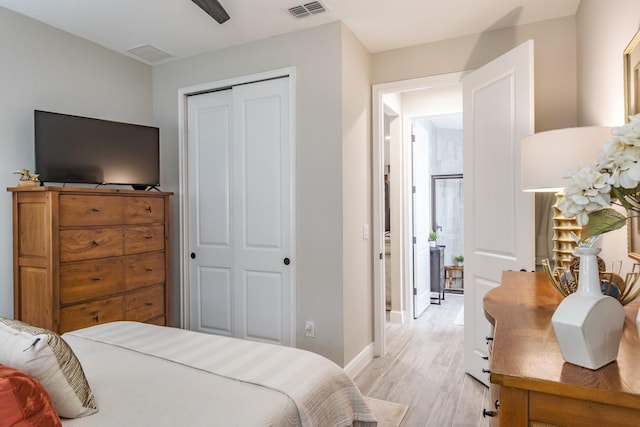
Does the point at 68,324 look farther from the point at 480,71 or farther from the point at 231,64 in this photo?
the point at 480,71

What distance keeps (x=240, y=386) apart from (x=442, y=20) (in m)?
2.76

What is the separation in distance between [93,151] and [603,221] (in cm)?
320

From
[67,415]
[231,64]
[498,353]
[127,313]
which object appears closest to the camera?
[498,353]

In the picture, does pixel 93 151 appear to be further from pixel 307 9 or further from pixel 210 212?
pixel 307 9

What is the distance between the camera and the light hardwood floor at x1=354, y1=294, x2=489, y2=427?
8.21 ft

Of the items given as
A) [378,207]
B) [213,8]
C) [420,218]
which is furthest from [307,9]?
[420,218]

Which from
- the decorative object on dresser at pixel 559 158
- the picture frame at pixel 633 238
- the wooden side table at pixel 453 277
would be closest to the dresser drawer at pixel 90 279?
the decorative object on dresser at pixel 559 158

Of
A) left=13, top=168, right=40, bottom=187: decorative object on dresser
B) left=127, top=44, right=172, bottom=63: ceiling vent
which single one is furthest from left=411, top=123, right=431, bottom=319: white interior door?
left=13, top=168, right=40, bottom=187: decorative object on dresser

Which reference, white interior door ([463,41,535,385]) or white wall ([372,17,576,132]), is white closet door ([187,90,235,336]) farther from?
white interior door ([463,41,535,385])

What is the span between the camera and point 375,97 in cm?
346

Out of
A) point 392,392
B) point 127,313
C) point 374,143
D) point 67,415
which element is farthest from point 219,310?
point 67,415

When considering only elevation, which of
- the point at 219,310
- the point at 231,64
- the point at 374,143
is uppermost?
the point at 231,64

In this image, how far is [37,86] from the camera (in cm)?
290

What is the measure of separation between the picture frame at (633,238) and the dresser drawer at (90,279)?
10.1 feet
